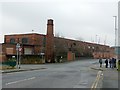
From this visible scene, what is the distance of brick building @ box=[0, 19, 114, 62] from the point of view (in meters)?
77.1

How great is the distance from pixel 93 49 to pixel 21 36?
1586 inches

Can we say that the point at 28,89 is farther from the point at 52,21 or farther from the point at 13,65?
the point at 52,21

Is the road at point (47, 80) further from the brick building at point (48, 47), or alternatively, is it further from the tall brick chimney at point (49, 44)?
the brick building at point (48, 47)

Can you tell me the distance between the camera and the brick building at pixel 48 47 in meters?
77.1

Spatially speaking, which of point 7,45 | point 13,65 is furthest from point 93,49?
point 13,65

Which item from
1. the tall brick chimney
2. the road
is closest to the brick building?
the tall brick chimney

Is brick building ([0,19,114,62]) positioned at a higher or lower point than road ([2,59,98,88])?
higher

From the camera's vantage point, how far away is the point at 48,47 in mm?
76875

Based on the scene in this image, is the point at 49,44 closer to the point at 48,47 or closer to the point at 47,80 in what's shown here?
the point at 48,47

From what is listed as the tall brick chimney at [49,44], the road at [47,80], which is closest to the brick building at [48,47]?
the tall brick chimney at [49,44]

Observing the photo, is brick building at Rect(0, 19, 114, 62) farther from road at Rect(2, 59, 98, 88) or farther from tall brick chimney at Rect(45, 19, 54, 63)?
road at Rect(2, 59, 98, 88)

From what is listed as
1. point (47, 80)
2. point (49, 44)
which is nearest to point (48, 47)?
point (49, 44)

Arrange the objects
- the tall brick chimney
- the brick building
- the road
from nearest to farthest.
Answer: the road
the tall brick chimney
the brick building

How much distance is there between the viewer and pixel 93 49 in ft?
433
